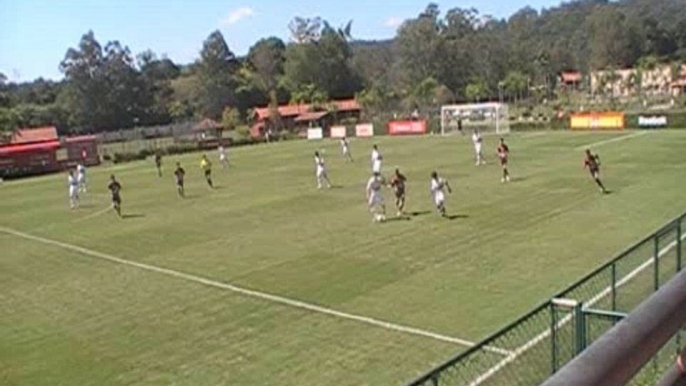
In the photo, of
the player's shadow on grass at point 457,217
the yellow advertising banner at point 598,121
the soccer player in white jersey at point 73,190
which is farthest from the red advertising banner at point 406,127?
the player's shadow on grass at point 457,217

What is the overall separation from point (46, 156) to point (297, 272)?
54.1 m

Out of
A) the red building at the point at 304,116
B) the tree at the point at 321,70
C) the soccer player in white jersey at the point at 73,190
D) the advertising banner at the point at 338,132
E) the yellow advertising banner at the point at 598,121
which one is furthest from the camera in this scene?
the tree at the point at 321,70

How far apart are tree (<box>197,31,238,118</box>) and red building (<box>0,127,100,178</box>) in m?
52.4

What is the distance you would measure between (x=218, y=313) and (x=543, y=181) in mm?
20664

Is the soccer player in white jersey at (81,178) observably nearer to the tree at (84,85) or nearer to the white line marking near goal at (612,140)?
the white line marking near goal at (612,140)

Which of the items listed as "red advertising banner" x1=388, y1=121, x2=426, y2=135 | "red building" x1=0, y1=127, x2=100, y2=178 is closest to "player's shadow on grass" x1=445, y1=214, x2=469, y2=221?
"red advertising banner" x1=388, y1=121, x2=426, y2=135

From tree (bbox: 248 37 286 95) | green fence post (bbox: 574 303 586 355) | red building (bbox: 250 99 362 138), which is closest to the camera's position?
green fence post (bbox: 574 303 586 355)

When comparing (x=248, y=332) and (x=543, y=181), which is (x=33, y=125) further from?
(x=248, y=332)

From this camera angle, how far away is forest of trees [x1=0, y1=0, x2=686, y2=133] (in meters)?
115

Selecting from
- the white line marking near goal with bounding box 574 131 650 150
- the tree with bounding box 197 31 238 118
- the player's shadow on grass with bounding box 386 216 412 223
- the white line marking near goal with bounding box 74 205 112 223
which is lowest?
the white line marking near goal with bounding box 574 131 650 150

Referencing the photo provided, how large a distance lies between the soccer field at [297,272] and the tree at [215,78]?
→ 84.9 m

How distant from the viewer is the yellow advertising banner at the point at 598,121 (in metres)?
61.8

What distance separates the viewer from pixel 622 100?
11250cm

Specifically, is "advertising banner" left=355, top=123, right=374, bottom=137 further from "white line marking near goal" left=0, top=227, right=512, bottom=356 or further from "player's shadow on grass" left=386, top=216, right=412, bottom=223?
"white line marking near goal" left=0, top=227, right=512, bottom=356
